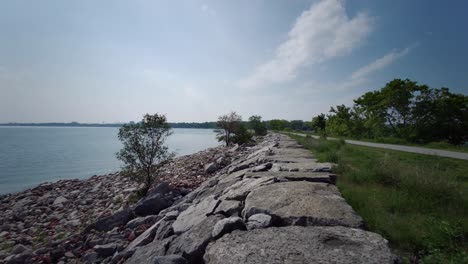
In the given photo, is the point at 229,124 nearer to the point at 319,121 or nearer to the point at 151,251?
the point at 151,251

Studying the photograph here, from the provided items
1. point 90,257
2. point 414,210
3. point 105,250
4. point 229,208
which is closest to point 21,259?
point 90,257

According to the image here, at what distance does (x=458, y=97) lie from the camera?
27.8 meters

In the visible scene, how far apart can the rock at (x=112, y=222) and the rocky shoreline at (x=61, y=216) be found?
157 mm

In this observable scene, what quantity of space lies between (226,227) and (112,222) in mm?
4274

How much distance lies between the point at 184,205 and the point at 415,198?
4.45m

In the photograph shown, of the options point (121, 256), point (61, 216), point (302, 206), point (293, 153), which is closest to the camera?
point (302, 206)

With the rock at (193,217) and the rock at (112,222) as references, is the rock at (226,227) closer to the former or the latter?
the rock at (193,217)

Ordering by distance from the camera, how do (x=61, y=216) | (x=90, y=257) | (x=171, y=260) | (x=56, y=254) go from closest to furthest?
(x=171, y=260), (x=90, y=257), (x=56, y=254), (x=61, y=216)

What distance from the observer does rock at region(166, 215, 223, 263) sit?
2.64 m

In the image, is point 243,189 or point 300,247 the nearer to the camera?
point 300,247

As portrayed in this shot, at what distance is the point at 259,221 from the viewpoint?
2.93 m

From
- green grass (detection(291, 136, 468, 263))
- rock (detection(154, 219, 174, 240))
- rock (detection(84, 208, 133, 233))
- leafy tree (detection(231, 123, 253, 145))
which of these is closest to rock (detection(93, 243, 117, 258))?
rock (detection(154, 219, 174, 240))

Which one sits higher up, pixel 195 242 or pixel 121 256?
pixel 195 242

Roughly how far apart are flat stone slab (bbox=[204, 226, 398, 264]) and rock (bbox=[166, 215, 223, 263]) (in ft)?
0.51
